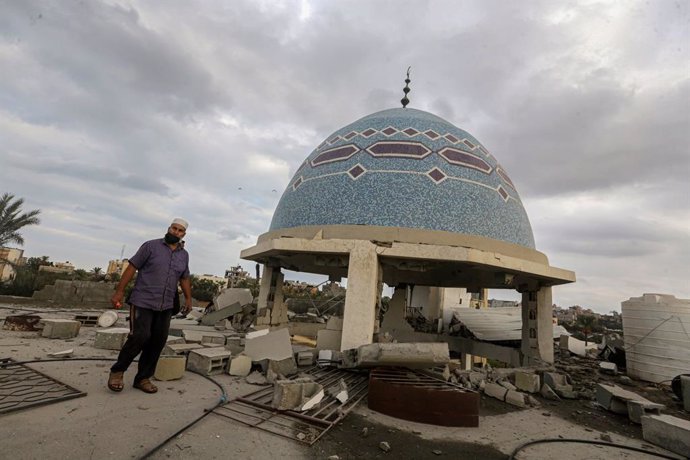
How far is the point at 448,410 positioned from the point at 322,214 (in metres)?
5.18

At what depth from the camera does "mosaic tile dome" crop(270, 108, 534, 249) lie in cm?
788

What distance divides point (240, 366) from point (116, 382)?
1.77m

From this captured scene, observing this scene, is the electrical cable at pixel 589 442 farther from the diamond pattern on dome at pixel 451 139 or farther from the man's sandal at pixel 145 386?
the diamond pattern on dome at pixel 451 139

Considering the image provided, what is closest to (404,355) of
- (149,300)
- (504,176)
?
(149,300)

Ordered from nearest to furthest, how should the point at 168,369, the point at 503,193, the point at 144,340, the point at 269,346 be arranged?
the point at 144,340, the point at 168,369, the point at 269,346, the point at 503,193

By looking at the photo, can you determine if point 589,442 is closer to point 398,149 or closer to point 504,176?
point 398,149

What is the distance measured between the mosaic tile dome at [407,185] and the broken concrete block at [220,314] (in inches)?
196

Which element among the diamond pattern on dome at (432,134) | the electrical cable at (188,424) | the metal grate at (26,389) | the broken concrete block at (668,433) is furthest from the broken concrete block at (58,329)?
the broken concrete block at (668,433)

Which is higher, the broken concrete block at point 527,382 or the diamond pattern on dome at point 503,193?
the diamond pattern on dome at point 503,193

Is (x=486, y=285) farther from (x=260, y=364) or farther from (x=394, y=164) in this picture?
(x=260, y=364)

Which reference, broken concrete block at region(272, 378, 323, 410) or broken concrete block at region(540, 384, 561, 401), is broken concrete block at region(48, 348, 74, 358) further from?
broken concrete block at region(540, 384, 561, 401)

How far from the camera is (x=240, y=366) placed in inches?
215

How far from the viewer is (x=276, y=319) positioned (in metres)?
9.95

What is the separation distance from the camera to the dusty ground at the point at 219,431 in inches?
111
